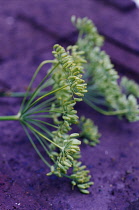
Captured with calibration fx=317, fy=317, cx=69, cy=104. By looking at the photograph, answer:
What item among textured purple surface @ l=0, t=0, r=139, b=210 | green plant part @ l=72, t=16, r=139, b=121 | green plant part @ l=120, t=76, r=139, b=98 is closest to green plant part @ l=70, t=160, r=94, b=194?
textured purple surface @ l=0, t=0, r=139, b=210

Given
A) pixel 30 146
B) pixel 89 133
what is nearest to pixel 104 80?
pixel 89 133

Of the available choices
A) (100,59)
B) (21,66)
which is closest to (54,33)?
(21,66)

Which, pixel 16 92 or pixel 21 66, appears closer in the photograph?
pixel 16 92

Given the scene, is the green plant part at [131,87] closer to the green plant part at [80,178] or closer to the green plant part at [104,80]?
the green plant part at [104,80]

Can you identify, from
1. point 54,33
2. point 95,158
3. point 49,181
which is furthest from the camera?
point 54,33

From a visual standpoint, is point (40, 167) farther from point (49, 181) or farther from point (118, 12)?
point (118, 12)

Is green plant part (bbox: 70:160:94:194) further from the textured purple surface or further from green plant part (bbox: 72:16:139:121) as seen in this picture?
green plant part (bbox: 72:16:139:121)
